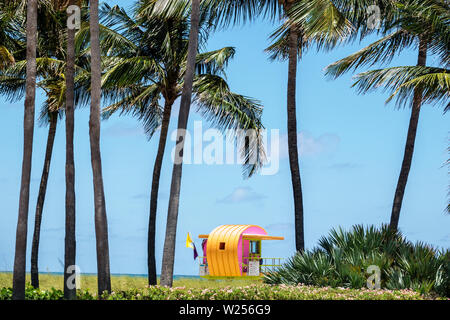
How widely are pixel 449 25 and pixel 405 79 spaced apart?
2495mm

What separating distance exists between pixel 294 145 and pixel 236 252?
7.48m

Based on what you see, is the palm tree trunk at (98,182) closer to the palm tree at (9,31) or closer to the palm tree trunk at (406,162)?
the palm tree at (9,31)

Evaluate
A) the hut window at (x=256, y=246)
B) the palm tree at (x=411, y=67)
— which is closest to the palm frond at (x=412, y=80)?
the palm tree at (x=411, y=67)

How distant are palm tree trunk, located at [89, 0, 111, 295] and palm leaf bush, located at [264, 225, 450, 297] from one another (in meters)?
4.30

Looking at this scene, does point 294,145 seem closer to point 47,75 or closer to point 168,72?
point 168,72

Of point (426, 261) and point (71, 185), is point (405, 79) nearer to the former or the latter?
point (426, 261)

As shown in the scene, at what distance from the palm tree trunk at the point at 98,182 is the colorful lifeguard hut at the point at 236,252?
1167 cm

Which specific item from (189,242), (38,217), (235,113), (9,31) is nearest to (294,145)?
(235,113)

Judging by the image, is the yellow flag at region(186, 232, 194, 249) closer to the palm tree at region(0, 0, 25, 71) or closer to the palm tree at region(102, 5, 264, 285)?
the palm tree at region(102, 5, 264, 285)

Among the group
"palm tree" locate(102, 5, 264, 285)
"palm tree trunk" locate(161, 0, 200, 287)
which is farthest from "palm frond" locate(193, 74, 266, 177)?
"palm tree trunk" locate(161, 0, 200, 287)

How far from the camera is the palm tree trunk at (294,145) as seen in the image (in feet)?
60.1

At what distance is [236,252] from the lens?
983 inches
